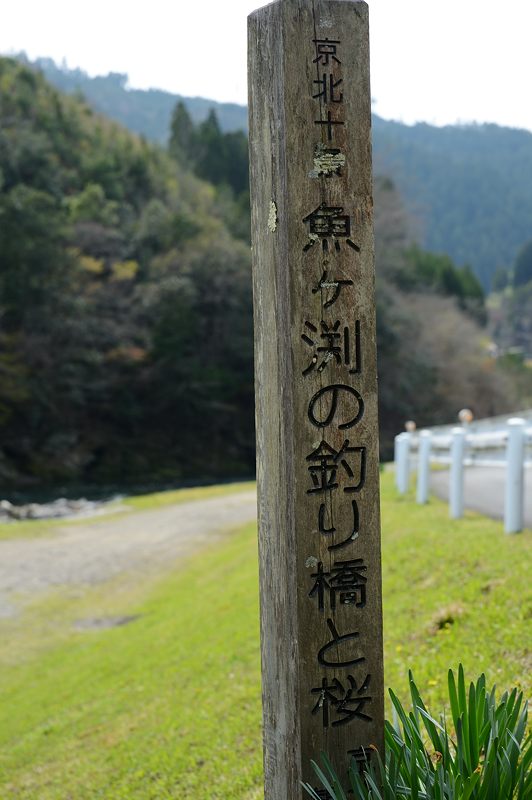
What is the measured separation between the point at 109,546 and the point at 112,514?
5420 millimetres

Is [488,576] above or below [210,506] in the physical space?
above

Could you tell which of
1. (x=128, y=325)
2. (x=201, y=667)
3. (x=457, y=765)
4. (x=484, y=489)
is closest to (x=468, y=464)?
(x=484, y=489)

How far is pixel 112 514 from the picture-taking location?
75.9ft

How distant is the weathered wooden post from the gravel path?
10306 mm

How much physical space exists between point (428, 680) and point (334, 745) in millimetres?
2166

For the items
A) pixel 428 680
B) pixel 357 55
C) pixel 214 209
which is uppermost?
pixel 214 209

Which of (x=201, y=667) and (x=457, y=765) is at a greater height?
(x=457, y=765)

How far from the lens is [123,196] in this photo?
5238cm

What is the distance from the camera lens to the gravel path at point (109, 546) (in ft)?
49.9

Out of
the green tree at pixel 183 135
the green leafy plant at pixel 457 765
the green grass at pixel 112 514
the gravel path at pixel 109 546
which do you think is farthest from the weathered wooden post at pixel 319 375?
the green tree at pixel 183 135

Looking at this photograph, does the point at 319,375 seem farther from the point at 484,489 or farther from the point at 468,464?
the point at 468,464

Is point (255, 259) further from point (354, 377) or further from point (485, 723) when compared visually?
point (485, 723)

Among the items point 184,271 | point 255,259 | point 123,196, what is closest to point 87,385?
point 184,271

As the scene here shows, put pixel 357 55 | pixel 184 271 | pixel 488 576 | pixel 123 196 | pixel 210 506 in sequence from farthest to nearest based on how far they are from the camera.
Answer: pixel 123 196, pixel 184 271, pixel 210 506, pixel 488 576, pixel 357 55
